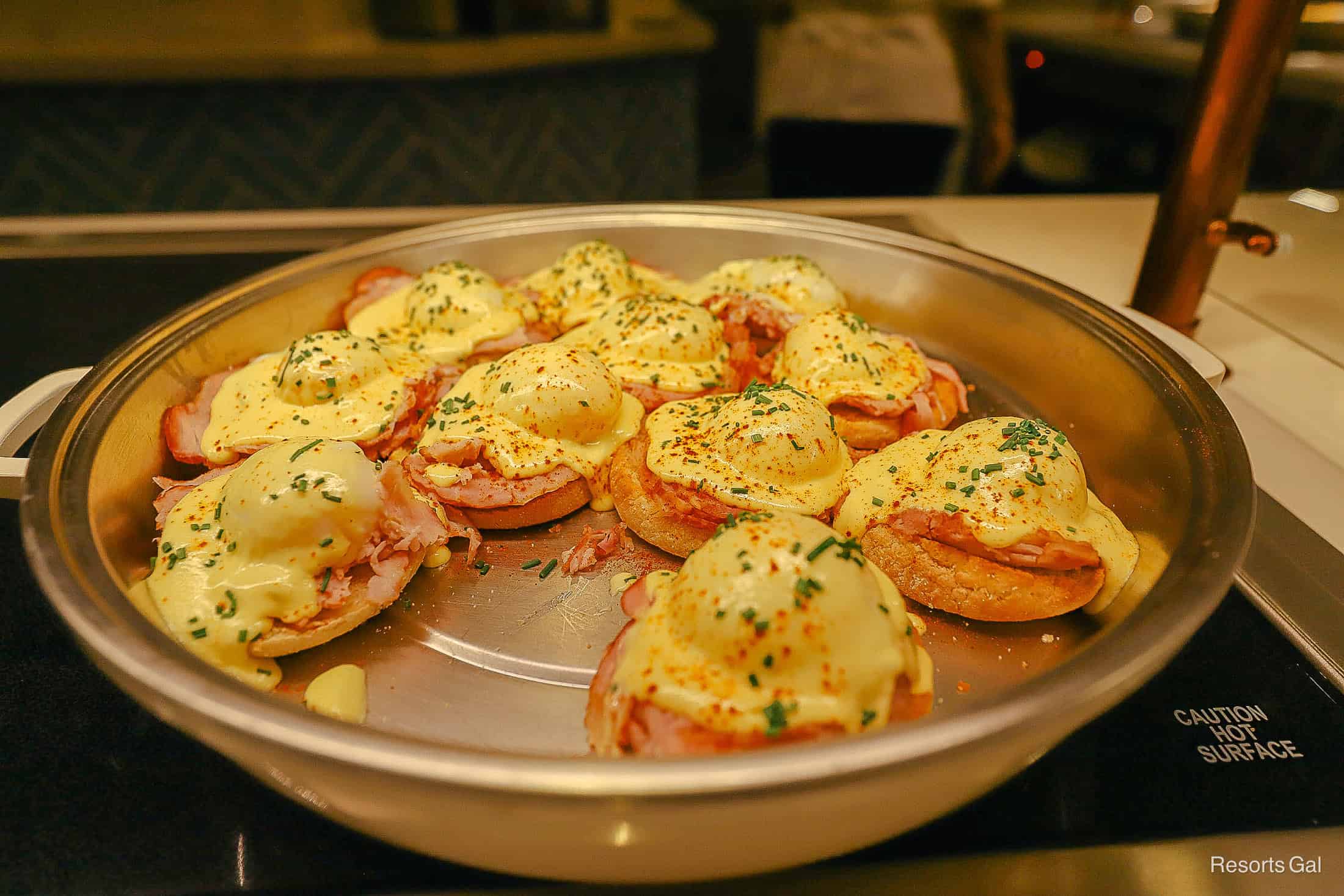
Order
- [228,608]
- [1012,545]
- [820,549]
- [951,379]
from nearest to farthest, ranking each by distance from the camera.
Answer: [820,549] → [228,608] → [1012,545] → [951,379]

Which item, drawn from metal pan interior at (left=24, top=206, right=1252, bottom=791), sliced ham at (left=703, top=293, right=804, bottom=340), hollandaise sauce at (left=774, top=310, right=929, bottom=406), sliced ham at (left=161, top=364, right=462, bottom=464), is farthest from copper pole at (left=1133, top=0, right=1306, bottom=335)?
sliced ham at (left=161, top=364, right=462, bottom=464)

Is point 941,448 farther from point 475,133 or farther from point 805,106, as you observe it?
point 475,133

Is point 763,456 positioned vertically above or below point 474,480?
above

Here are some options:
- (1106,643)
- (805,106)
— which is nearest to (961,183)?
(805,106)

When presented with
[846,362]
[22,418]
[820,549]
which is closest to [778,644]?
[820,549]

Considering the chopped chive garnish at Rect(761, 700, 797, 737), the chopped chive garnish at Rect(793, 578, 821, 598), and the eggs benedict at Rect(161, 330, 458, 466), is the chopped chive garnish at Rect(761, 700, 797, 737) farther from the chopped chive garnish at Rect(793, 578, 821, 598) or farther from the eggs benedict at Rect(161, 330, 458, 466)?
the eggs benedict at Rect(161, 330, 458, 466)

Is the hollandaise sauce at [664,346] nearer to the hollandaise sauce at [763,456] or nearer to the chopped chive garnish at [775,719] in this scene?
the hollandaise sauce at [763,456]

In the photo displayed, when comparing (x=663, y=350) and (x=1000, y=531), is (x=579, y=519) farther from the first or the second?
(x=1000, y=531)
